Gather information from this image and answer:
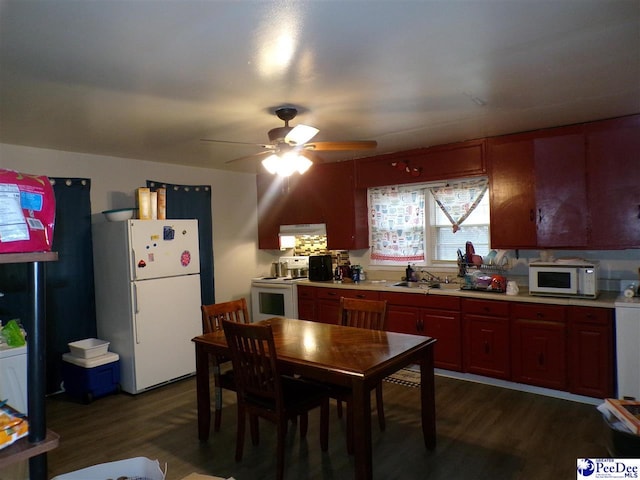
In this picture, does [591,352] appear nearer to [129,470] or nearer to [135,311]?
[129,470]

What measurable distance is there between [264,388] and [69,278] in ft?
8.65

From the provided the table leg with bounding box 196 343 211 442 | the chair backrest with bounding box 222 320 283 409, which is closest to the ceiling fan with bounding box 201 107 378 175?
the chair backrest with bounding box 222 320 283 409

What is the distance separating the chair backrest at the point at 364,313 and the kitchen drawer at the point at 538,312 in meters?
1.26

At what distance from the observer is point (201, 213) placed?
504 centimetres

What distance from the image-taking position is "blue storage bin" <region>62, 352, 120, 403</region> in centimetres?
366

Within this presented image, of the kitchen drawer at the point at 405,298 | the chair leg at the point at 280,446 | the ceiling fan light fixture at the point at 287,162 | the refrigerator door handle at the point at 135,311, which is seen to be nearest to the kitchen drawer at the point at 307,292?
the kitchen drawer at the point at 405,298

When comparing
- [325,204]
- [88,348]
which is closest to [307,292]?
[325,204]

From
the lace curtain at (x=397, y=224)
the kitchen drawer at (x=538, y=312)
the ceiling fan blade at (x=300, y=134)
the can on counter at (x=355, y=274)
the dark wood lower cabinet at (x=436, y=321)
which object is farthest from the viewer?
the can on counter at (x=355, y=274)

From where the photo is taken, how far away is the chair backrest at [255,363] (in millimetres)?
2311

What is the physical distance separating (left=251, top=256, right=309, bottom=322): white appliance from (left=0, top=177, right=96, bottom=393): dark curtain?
6.09 ft

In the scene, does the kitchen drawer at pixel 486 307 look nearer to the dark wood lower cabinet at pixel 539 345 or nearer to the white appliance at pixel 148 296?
the dark wood lower cabinet at pixel 539 345

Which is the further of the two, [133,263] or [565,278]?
[133,263]

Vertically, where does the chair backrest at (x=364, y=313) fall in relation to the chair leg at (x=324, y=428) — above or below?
above

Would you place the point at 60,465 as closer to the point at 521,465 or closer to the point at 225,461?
the point at 225,461
